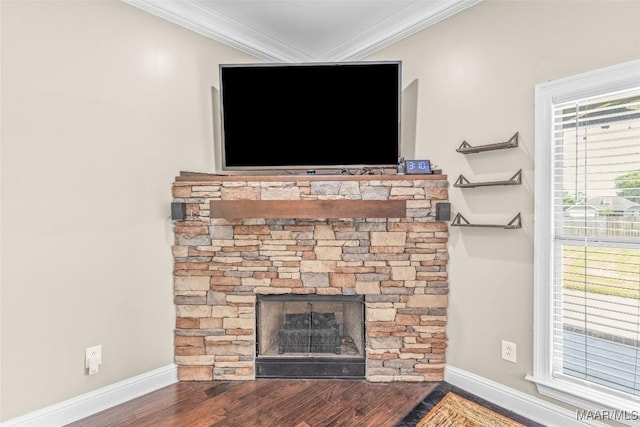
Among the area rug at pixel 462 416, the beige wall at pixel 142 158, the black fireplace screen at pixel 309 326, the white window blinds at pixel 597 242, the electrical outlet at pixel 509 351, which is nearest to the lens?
the white window blinds at pixel 597 242

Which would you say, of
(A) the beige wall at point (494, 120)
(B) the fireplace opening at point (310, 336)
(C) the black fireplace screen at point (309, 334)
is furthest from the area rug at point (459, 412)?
(C) the black fireplace screen at point (309, 334)

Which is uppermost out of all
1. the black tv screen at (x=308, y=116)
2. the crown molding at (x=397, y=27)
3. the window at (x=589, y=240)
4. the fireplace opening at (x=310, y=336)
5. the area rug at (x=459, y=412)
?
the crown molding at (x=397, y=27)

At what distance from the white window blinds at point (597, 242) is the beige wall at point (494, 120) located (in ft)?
0.47

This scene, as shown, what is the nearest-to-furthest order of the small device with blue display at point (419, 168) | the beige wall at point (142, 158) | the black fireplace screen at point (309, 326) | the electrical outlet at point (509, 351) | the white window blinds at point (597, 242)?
the white window blinds at point (597, 242)
the beige wall at point (142, 158)
the electrical outlet at point (509, 351)
the small device with blue display at point (419, 168)
the black fireplace screen at point (309, 326)

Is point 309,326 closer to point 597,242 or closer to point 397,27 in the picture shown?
point 597,242

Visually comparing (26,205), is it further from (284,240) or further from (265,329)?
(265,329)

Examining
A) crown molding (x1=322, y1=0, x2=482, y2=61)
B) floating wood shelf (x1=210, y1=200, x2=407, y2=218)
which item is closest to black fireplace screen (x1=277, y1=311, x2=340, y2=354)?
floating wood shelf (x1=210, y1=200, x2=407, y2=218)

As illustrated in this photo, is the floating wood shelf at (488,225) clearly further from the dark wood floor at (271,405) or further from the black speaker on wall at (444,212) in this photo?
the dark wood floor at (271,405)

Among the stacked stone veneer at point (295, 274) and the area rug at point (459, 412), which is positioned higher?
the stacked stone veneer at point (295, 274)

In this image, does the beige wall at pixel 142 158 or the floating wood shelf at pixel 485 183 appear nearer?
the beige wall at pixel 142 158

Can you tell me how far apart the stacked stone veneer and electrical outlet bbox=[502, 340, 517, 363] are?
1.23ft

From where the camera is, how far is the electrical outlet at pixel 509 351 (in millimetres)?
1959

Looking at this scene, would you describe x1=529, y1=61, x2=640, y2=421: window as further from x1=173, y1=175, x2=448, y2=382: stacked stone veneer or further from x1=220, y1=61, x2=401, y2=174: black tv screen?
x1=220, y1=61, x2=401, y2=174: black tv screen

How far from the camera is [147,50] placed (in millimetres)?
2150
